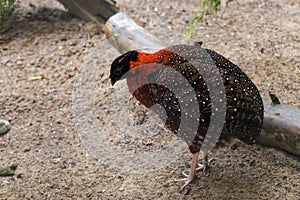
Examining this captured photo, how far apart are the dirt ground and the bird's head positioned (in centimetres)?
78

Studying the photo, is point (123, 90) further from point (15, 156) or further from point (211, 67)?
point (211, 67)

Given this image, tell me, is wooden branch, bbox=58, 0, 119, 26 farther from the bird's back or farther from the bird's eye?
the bird's back

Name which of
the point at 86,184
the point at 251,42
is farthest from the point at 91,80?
the point at 251,42

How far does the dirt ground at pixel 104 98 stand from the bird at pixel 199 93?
0.41 meters

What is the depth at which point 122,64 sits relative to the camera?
12.5 feet

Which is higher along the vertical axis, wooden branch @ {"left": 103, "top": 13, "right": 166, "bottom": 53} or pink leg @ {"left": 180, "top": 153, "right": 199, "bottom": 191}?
wooden branch @ {"left": 103, "top": 13, "right": 166, "bottom": 53}

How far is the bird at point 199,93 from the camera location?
3344 mm

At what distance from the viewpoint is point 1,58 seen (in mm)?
5711

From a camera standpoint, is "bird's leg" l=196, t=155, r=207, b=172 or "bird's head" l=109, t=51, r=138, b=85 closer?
"bird's head" l=109, t=51, r=138, b=85

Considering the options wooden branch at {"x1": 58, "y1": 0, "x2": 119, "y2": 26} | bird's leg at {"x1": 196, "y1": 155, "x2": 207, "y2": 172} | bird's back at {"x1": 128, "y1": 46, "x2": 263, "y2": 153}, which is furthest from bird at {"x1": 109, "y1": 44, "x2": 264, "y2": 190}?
wooden branch at {"x1": 58, "y1": 0, "x2": 119, "y2": 26}

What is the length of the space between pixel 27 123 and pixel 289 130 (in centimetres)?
260

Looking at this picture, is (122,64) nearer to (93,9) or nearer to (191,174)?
(191,174)

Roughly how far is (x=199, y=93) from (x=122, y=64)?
0.77 m

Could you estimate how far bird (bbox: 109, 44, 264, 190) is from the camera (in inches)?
132
